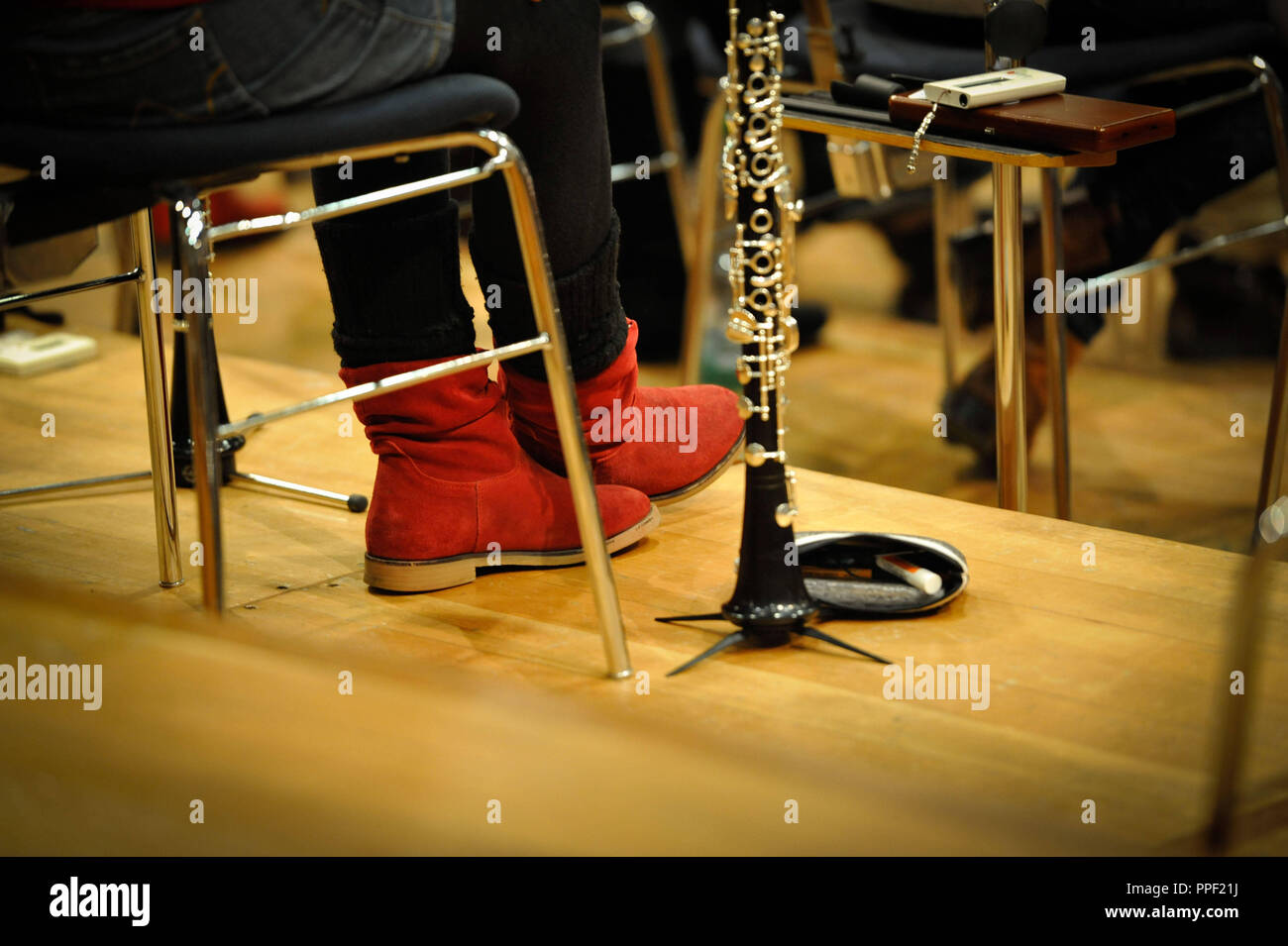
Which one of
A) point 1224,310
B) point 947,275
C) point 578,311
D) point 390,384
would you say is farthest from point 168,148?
point 1224,310

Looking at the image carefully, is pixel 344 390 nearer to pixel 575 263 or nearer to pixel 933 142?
pixel 575 263

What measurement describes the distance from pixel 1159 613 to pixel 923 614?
0.70 feet

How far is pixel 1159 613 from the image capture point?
49.2 inches

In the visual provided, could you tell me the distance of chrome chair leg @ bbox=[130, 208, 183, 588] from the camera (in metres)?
1.33

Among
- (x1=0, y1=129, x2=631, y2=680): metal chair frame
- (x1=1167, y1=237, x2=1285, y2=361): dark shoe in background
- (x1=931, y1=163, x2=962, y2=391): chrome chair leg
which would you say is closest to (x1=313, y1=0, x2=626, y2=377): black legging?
(x1=0, y1=129, x2=631, y2=680): metal chair frame

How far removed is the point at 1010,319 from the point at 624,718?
2.21 ft

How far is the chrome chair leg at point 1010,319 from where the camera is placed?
57.5 inches

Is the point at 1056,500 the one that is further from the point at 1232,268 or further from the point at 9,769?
the point at 1232,268

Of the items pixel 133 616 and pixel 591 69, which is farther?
pixel 591 69

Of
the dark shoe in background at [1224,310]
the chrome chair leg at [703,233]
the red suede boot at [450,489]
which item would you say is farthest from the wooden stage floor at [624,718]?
the dark shoe in background at [1224,310]

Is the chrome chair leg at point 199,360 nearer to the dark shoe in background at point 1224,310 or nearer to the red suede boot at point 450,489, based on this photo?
the red suede boot at point 450,489

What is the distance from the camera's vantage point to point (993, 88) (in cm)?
135
